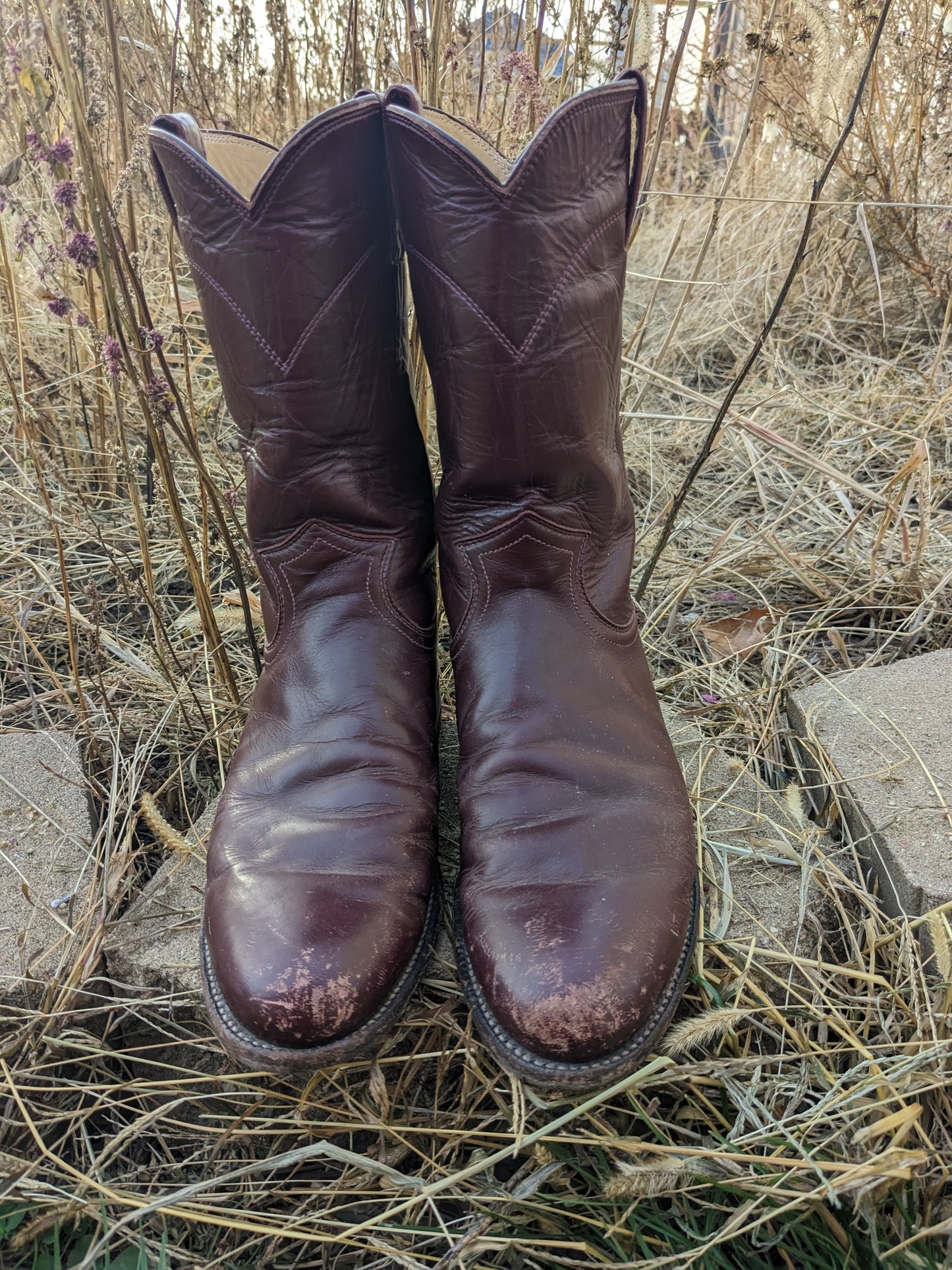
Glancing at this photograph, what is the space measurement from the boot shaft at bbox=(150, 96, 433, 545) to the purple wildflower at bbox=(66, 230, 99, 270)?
6.5 inches

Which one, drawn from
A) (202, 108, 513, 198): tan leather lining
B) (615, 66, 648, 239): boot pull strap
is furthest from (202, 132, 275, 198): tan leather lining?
(615, 66, 648, 239): boot pull strap

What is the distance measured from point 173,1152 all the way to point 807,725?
3.39 feet

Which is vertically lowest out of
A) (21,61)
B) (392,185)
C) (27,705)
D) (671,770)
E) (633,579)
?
(27,705)

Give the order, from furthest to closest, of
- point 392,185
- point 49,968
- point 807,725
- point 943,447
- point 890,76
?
point 890,76 < point 943,447 < point 807,725 < point 49,968 < point 392,185

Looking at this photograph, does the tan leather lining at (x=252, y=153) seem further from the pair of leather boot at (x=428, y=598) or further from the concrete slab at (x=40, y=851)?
the concrete slab at (x=40, y=851)

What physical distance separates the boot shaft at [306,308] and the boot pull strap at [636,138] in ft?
0.89

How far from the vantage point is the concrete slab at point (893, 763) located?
1.02 m

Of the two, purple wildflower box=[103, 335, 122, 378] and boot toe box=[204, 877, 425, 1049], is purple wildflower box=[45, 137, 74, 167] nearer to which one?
purple wildflower box=[103, 335, 122, 378]

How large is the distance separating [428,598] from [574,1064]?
61cm

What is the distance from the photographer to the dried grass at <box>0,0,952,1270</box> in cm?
78

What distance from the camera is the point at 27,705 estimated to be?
4.72 feet

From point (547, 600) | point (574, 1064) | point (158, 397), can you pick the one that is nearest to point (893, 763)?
point (547, 600)

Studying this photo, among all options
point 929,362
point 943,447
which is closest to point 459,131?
point 943,447

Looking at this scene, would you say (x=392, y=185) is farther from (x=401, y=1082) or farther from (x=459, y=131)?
(x=401, y=1082)
